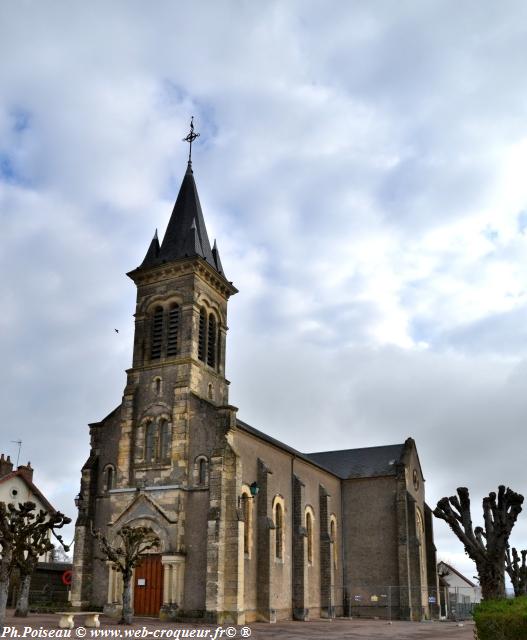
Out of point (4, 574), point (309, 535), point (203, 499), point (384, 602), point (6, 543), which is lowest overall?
point (384, 602)

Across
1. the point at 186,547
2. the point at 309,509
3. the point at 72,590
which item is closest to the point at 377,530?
the point at 309,509

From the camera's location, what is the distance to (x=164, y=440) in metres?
31.7

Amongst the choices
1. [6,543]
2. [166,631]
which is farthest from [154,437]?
[6,543]

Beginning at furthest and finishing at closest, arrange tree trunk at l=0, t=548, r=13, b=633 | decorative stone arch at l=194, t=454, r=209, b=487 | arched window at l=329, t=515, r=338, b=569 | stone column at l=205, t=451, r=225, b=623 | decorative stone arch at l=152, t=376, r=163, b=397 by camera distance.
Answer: arched window at l=329, t=515, r=338, b=569 < decorative stone arch at l=152, t=376, r=163, b=397 < decorative stone arch at l=194, t=454, r=209, b=487 < stone column at l=205, t=451, r=225, b=623 < tree trunk at l=0, t=548, r=13, b=633

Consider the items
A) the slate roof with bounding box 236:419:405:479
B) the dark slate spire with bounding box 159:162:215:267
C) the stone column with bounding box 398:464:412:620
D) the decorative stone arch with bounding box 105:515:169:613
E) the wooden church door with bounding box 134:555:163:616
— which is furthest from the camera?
the slate roof with bounding box 236:419:405:479

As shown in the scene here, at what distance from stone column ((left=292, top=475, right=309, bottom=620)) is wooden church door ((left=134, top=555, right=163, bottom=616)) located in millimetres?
8538

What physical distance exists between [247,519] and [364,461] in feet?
57.1

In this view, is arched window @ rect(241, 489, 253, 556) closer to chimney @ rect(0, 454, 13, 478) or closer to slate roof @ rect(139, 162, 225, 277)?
slate roof @ rect(139, 162, 225, 277)

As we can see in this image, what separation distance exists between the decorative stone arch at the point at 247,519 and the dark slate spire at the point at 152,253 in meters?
13.1

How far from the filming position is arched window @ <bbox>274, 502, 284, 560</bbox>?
111ft

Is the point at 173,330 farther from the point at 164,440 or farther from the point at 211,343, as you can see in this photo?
the point at 164,440

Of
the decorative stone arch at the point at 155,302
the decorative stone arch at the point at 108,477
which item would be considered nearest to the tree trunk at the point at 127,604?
the decorative stone arch at the point at 108,477

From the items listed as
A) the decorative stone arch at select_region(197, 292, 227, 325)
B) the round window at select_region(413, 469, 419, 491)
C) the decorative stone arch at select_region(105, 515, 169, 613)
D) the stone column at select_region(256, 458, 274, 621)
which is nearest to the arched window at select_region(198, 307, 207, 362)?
the decorative stone arch at select_region(197, 292, 227, 325)

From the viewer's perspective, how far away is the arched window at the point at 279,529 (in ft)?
111
